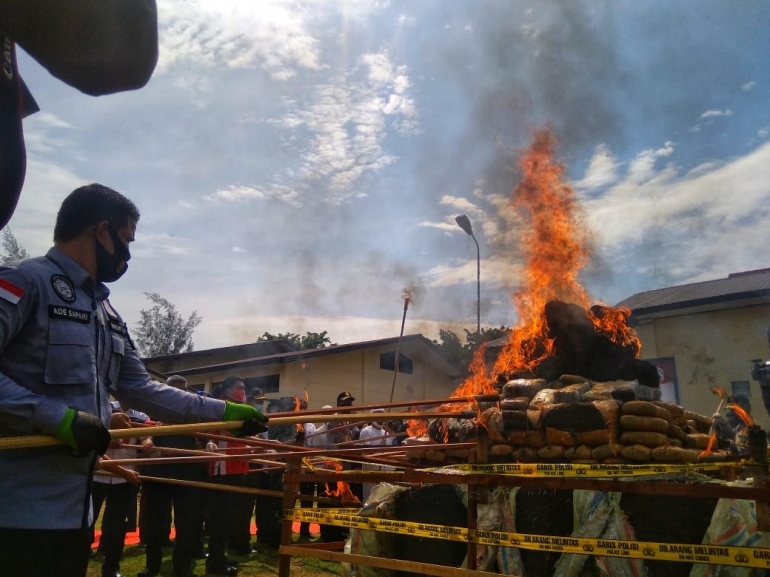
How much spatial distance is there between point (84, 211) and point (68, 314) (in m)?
0.57

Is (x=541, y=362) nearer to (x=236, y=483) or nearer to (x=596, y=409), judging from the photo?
(x=596, y=409)

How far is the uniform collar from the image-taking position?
2.65 m

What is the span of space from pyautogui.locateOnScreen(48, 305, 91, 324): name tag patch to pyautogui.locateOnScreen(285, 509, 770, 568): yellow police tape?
2.26 meters

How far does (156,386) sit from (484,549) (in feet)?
9.85

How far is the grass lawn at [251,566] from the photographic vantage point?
22.7 feet

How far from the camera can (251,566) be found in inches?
292

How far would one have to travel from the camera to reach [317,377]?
18.9 metres

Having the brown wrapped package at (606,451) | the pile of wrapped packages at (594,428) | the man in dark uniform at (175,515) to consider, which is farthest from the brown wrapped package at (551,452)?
the man in dark uniform at (175,515)

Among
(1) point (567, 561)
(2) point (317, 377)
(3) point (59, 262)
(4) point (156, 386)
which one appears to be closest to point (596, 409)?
(1) point (567, 561)

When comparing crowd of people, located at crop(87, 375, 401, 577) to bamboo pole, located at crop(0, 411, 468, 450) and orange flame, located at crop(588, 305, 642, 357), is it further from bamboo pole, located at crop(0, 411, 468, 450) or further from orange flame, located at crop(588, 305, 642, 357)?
orange flame, located at crop(588, 305, 642, 357)

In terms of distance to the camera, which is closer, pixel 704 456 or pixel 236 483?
pixel 704 456

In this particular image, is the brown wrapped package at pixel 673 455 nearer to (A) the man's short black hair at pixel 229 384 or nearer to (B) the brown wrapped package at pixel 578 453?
(B) the brown wrapped package at pixel 578 453

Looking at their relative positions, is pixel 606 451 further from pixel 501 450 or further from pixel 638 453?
pixel 501 450

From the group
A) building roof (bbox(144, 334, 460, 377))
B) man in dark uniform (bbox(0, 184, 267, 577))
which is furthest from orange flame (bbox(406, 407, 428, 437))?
building roof (bbox(144, 334, 460, 377))
